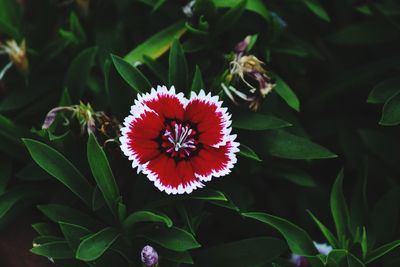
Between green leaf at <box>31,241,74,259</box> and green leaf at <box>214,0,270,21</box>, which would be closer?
green leaf at <box>31,241,74,259</box>

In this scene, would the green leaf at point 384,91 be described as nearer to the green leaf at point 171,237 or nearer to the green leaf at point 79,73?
the green leaf at point 171,237

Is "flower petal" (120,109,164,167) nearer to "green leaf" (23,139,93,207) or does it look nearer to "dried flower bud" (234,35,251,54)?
"green leaf" (23,139,93,207)

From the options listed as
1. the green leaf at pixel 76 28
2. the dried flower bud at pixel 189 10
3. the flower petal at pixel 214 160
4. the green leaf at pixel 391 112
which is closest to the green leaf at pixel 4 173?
the green leaf at pixel 76 28

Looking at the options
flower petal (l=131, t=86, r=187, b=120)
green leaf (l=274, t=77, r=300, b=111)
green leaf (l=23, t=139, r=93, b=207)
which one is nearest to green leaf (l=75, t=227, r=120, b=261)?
green leaf (l=23, t=139, r=93, b=207)

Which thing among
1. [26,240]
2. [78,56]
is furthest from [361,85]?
[26,240]

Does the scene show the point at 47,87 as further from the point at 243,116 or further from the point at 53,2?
the point at 243,116

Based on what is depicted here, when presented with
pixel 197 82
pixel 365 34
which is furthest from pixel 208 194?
pixel 365 34
